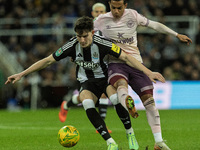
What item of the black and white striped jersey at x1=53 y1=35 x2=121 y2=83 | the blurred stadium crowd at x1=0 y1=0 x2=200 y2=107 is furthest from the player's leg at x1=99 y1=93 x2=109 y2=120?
the blurred stadium crowd at x1=0 y1=0 x2=200 y2=107

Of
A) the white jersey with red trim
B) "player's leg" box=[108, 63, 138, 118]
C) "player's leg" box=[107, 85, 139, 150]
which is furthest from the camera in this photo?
the white jersey with red trim

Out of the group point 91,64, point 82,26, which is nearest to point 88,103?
point 91,64

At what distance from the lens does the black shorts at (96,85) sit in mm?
Answer: 6919

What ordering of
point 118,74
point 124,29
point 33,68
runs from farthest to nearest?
point 124,29, point 118,74, point 33,68

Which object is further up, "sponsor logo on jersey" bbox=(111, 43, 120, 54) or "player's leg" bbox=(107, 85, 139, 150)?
"sponsor logo on jersey" bbox=(111, 43, 120, 54)

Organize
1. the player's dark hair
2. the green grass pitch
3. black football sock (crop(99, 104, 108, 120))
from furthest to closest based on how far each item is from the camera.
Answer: black football sock (crop(99, 104, 108, 120)), the green grass pitch, the player's dark hair

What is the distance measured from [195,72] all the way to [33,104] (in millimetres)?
5740

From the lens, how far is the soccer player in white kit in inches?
266

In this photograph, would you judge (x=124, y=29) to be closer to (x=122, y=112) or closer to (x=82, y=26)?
(x=82, y=26)

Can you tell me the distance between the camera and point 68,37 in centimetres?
1878

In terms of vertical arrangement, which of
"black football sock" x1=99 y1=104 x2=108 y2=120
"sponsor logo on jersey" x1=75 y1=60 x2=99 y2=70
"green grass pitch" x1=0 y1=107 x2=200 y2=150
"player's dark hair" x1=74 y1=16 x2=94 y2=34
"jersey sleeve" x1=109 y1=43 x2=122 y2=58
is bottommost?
"green grass pitch" x1=0 y1=107 x2=200 y2=150

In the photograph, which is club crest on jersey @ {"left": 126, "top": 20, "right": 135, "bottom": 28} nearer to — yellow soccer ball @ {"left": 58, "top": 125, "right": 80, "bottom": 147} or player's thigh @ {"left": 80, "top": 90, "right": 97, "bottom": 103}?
player's thigh @ {"left": 80, "top": 90, "right": 97, "bottom": 103}

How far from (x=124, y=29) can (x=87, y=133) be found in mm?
2944

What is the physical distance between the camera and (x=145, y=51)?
59.9 feet
